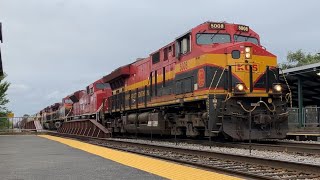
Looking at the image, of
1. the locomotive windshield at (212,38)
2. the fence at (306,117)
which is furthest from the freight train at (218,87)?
the fence at (306,117)

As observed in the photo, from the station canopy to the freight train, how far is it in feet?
21.0

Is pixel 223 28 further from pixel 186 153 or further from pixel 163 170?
pixel 163 170

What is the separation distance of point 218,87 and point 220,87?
82 millimetres

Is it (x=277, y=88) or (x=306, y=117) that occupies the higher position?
(x=277, y=88)

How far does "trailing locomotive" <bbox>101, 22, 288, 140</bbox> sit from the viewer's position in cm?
1398

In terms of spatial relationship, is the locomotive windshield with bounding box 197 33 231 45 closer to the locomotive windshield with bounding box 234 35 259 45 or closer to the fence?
the locomotive windshield with bounding box 234 35 259 45

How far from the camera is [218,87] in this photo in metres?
14.4

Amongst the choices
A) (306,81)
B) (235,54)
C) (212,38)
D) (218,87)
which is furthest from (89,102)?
(235,54)

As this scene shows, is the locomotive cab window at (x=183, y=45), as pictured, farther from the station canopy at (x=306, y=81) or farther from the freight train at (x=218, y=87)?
the station canopy at (x=306, y=81)

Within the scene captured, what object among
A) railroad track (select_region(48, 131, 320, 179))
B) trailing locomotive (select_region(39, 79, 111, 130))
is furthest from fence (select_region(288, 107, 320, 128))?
railroad track (select_region(48, 131, 320, 179))

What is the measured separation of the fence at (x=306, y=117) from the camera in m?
23.7

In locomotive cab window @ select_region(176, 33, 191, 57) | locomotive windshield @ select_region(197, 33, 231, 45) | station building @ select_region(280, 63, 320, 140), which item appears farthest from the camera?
station building @ select_region(280, 63, 320, 140)

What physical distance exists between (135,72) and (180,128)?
665 cm

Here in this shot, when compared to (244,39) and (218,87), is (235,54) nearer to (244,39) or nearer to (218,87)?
(218,87)
